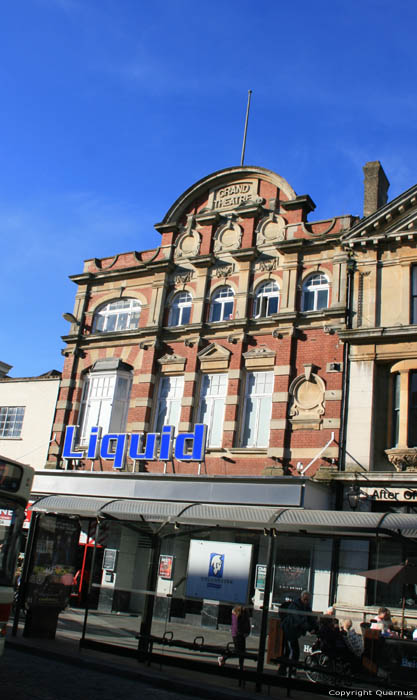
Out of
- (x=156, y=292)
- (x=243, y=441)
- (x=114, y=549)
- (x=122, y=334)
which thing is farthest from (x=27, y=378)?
(x=243, y=441)

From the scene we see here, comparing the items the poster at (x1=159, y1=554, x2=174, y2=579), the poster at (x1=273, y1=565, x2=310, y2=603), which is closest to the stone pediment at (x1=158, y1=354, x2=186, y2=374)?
the poster at (x1=159, y1=554, x2=174, y2=579)

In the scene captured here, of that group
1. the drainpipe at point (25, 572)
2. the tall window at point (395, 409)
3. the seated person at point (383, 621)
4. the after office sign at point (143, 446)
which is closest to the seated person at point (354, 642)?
the seated person at point (383, 621)

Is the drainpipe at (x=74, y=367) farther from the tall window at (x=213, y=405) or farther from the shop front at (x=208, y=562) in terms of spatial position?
the shop front at (x=208, y=562)

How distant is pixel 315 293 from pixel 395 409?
4846 mm

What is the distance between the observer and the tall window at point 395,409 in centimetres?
1927

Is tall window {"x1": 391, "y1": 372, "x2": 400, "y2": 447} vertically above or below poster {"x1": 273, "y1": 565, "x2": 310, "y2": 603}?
above

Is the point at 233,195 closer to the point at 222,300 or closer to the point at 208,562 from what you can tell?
the point at 222,300

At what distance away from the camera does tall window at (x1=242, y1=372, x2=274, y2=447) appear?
70.5 feet

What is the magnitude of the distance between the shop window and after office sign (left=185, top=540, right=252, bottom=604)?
10.6 m

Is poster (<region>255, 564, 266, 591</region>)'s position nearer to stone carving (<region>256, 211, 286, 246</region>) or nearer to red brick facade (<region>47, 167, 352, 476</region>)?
red brick facade (<region>47, 167, 352, 476</region>)

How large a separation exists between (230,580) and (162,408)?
11.2 metres

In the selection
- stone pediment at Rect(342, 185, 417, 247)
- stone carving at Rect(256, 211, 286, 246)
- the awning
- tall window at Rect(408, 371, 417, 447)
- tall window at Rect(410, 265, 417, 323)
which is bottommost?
the awning

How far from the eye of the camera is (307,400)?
2080 centimetres

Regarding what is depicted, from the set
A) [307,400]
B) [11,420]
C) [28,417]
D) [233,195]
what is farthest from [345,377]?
[11,420]
